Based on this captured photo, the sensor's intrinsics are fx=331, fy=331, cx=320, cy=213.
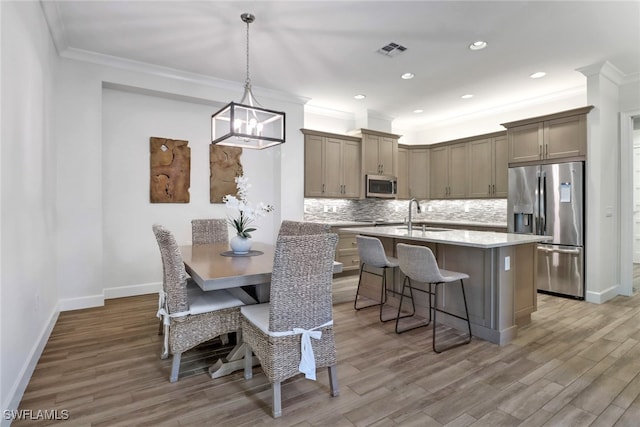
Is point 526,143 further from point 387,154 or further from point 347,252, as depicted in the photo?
point 347,252

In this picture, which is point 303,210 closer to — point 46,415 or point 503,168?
point 503,168

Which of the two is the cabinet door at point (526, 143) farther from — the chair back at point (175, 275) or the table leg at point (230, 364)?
the chair back at point (175, 275)

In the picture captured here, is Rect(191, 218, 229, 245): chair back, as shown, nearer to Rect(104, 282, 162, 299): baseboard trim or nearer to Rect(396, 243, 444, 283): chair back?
Rect(104, 282, 162, 299): baseboard trim

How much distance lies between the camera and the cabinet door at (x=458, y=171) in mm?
5996

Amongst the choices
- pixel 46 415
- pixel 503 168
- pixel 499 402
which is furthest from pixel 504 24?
pixel 46 415

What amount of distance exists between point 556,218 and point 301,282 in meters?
3.98

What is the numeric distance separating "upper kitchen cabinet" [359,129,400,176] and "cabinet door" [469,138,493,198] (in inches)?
52.6

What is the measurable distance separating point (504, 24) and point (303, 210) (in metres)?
3.45

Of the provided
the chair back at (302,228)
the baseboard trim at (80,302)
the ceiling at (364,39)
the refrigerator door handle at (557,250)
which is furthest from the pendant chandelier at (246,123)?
the refrigerator door handle at (557,250)

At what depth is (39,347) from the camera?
8.32ft

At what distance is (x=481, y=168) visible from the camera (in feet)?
18.7

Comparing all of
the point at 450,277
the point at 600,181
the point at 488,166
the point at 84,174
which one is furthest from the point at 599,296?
the point at 84,174

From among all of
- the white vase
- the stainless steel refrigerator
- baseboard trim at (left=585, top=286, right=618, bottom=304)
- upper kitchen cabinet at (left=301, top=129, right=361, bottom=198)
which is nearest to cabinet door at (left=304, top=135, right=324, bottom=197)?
upper kitchen cabinet at (left=301, top=129, right=361, bottom=198)

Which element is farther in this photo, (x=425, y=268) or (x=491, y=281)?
(x=491, y=281)
